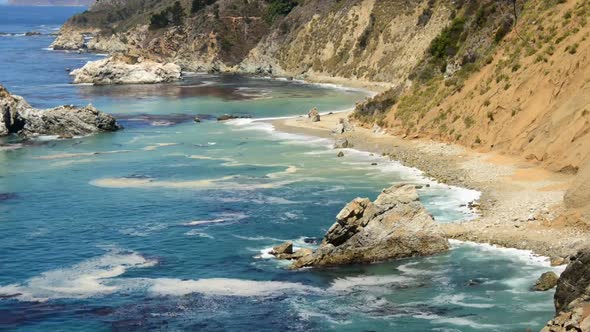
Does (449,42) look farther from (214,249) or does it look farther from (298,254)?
(298,254)

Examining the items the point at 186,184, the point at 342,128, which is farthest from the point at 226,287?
the point at 342,128

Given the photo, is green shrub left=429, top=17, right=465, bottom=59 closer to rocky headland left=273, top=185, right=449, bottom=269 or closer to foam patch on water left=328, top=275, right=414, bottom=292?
rocky headland left=273, top=185, right=449, bottom=269

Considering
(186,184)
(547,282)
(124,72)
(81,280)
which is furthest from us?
(124,72)

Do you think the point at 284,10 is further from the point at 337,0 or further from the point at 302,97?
the point at 302,97

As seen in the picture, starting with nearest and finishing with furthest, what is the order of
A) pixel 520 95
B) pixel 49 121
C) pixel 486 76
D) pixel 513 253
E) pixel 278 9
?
pixel 513 253, pixel 520 95, pixel 486 76, pixel 49 121, pixel 278 9

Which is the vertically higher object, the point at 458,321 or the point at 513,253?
the point at 513,253

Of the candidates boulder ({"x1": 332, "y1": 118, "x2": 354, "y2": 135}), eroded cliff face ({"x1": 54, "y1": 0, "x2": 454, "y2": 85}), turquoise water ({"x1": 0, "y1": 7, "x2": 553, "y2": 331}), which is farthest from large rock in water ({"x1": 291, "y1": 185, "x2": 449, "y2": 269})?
eroded cliff face ({"x1": 54, "y1": 0, "x2": 454, "y2": 85})
